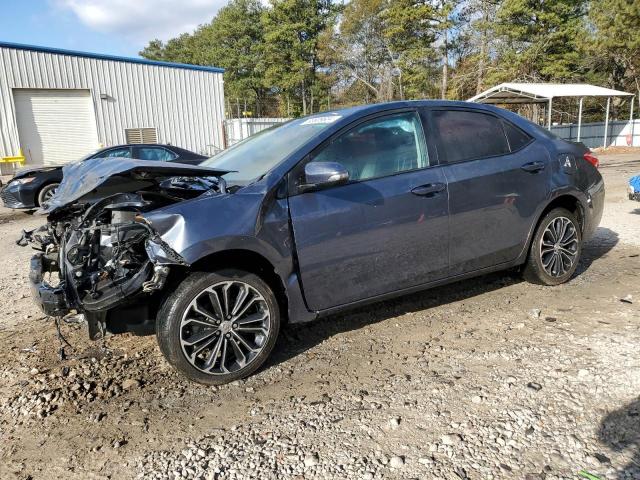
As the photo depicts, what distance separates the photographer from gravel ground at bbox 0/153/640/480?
245cm

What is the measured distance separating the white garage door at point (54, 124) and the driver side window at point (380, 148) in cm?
2071

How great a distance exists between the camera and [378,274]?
365cm

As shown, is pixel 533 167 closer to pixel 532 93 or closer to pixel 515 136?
pixel 515 136

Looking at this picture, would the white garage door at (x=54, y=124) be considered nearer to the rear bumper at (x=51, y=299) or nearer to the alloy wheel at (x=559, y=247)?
the rear bumper at (x=51, y=299)

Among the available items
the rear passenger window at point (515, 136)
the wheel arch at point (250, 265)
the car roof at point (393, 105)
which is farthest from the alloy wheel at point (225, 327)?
the rear passenger window at point (515, 136)

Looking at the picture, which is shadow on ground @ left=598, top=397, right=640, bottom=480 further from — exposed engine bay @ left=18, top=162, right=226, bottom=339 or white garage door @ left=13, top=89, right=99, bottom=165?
white garage door @ left=13, top=89, right=99, bottom=165

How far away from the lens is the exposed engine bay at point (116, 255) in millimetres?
2996

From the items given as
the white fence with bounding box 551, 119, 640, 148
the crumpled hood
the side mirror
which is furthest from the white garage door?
the white fence with bounding box 551, 119, 640, 148

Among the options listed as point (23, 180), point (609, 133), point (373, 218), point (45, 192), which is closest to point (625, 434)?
point (373, 218)

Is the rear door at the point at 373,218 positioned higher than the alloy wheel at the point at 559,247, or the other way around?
the rear door at the point at 373,218

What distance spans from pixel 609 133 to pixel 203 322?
34211 mm

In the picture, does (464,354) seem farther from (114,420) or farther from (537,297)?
(114,420)

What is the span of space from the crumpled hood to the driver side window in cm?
86

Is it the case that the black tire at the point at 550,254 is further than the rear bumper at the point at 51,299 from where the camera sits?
Yes
